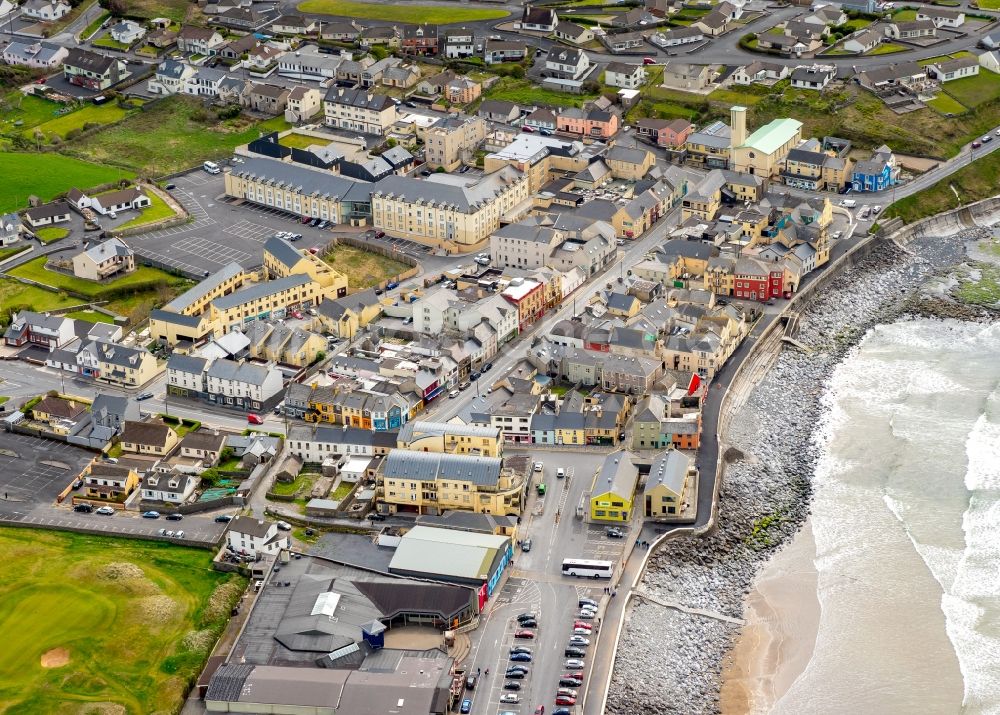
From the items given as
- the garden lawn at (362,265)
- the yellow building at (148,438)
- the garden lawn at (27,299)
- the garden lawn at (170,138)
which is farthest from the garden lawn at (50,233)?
the yellow building at (148,438)

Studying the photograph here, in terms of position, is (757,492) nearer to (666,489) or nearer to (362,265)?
(666,489)

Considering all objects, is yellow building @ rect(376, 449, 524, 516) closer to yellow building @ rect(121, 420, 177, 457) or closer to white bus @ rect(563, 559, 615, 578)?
white bus @ rect(563, 559, 615, 578)

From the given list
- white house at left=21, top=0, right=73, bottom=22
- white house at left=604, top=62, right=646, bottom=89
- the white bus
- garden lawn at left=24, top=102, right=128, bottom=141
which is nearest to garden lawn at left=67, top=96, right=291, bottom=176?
garden lawn at left=24, top=102, right=128, bottom=141

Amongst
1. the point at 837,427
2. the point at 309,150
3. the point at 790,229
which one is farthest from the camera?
the point at 309,150

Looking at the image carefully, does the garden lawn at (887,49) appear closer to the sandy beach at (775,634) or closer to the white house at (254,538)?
the sandy beach at (775,634)

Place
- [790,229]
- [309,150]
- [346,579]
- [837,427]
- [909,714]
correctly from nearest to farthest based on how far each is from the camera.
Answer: [909,714], [346,579], [837,427], [790,229], [309,150]

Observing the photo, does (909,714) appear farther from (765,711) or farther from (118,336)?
(118,336)

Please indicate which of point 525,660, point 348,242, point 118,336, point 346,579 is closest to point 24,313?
point 118,336
